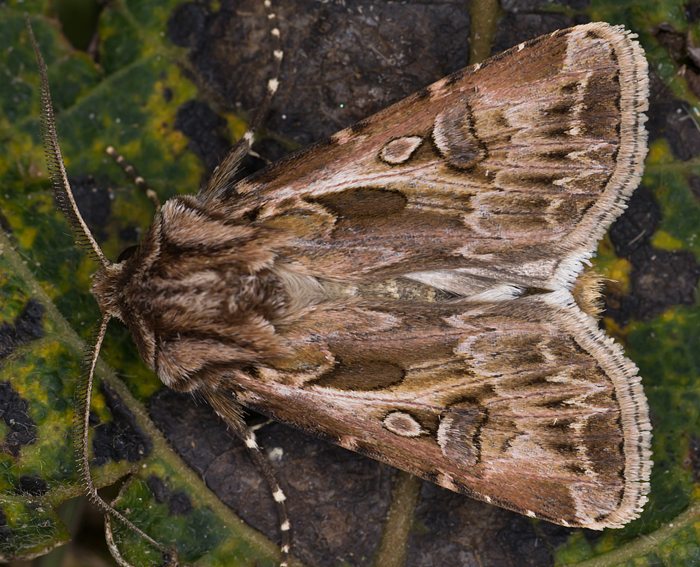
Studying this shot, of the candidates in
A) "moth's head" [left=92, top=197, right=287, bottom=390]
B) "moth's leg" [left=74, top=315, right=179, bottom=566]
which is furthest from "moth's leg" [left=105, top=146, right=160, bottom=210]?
"moth's leg" [left=74, top=315, right=179, bottom=566]

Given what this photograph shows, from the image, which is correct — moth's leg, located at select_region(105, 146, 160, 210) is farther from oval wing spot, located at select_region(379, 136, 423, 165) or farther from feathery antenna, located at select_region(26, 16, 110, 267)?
oval wing spot, located at select_region(379, 136, 423, 165)

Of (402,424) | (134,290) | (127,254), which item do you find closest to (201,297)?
(134,290)

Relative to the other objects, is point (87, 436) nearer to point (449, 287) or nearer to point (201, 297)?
point (201, 297)

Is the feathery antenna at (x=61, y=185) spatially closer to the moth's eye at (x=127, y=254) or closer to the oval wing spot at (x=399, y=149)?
the moth's eye at (x=127, y=254)

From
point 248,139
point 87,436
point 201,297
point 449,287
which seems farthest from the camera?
point 248,139

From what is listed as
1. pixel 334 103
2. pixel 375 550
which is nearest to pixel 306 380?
pixel 375 550

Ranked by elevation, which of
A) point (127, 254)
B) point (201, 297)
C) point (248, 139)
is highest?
point (248, 139)
